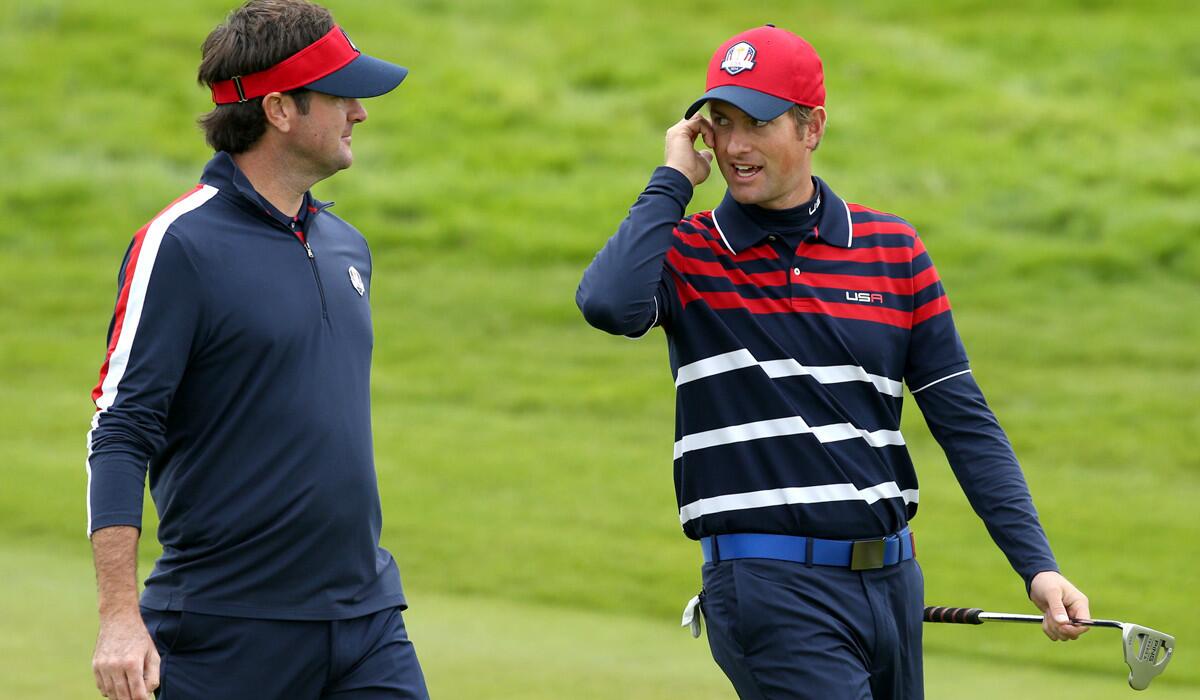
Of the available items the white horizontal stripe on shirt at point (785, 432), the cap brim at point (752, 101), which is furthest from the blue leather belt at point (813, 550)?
the cap brim at point (752, 101)

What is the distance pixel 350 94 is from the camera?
12.2 ft

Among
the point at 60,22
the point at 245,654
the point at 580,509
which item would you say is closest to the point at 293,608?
the point at 245,654

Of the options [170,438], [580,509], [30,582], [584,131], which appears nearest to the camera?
[170,438]

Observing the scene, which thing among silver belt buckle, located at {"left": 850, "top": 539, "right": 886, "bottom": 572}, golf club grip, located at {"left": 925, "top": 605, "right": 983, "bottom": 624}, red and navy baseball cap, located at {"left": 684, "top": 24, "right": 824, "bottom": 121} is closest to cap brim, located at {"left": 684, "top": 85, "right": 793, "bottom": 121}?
red and navy baseball cap, located at {"left": 684, "top": 24, "right": 824, "bottom": 121}

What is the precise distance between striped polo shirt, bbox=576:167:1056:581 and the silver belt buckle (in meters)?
0.03

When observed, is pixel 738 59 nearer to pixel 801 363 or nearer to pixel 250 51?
pixel 801 363

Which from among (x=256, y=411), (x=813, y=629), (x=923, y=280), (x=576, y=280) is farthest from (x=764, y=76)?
(x=576, y=280)

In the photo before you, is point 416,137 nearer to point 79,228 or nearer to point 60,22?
point 79,228

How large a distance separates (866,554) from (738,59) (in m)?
1.05

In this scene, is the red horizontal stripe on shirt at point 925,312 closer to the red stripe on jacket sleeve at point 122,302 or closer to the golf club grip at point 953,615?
the golf club grip at point 953,615

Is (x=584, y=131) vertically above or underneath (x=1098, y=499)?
above

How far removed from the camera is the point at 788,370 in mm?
→ 3662

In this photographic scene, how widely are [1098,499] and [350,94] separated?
255 inches

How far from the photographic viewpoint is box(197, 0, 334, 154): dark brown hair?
12.1ft
